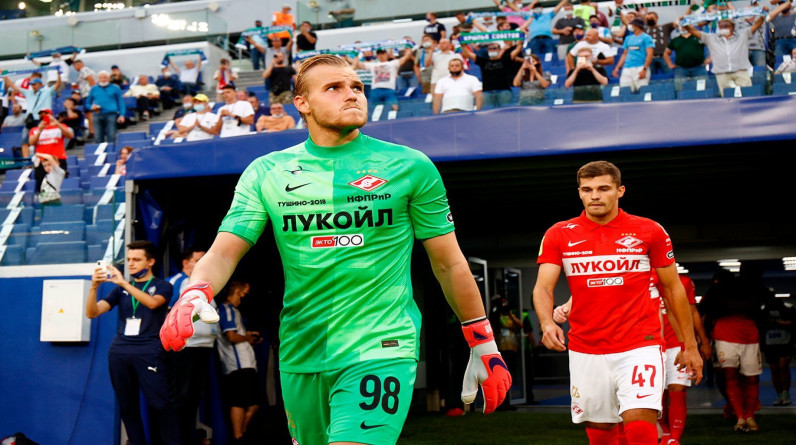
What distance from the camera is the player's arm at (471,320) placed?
3707mm

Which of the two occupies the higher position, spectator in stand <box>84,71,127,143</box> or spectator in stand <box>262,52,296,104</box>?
spectator in stand <box>262,52,296,104</box>

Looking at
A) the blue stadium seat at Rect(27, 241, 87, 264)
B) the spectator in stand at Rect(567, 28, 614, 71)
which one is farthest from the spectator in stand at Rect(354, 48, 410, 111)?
the blue stadium seat at Rect(27, 241, 87, 264)

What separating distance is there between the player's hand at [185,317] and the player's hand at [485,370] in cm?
111

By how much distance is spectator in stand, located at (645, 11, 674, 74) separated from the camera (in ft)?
50.6

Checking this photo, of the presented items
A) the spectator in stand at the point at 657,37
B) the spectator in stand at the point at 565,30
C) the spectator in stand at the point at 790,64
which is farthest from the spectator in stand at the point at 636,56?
the spectator in stand at the point at 565,30

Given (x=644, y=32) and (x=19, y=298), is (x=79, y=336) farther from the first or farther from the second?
(x=644, y=32)

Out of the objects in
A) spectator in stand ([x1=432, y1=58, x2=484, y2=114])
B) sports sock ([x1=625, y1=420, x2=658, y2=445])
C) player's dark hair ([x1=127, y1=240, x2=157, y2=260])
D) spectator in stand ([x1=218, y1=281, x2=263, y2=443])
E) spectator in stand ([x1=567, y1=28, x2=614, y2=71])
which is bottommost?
spectator in stand ([x1=218, y1=281, x2=263, y2=443])

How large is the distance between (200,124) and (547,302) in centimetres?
981

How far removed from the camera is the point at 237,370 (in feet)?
34.2

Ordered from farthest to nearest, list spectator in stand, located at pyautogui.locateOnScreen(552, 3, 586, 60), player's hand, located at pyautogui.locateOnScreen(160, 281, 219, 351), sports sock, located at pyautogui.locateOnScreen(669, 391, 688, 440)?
spectator in stand, located at pyautogui.locateOnScreen(552, 3, 586, 60) → sports sock, located at pyautogui.locateOnScreen(669, 391, 688, 440) → player's hand, located at pyautogui.locateOnScreen(160, 281, 219, 351)

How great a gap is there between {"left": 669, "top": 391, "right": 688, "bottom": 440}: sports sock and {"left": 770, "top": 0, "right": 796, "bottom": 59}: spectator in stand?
8242mm

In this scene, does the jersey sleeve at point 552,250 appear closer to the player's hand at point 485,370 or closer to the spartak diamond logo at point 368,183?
the player's hand at point 485,370

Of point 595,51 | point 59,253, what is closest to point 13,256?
point 59,253

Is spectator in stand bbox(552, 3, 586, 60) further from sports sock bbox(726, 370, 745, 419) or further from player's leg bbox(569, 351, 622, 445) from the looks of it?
player's leg bbox(569, 351, 622, 445)
